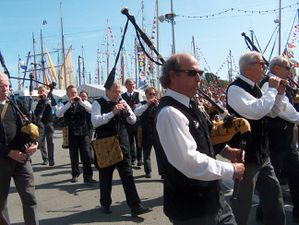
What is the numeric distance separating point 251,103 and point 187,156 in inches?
57.3

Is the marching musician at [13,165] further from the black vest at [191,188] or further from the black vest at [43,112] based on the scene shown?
the black vest at [43,112]

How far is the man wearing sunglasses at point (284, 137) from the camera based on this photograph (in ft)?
14.7

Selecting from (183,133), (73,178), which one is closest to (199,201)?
(183,133)

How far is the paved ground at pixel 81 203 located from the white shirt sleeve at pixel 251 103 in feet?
6.54

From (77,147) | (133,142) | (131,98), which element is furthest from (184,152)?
(133,142)

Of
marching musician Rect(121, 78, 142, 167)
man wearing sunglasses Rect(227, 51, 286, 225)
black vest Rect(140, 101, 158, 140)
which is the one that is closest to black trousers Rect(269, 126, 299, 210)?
man wearing sunglasses Rect(227, 51, 286, 225)

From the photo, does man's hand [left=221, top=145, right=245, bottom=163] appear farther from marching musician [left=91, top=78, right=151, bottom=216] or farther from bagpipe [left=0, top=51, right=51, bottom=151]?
marching musician [left=91, top=78, right=151, bottom=216]

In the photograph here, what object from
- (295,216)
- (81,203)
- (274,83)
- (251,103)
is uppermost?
(274,83)

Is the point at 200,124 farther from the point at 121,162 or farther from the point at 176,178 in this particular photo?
the point at 121,162

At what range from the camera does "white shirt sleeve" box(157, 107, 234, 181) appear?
8.42ft

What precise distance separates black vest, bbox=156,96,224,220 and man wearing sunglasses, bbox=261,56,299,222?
1.81 meters

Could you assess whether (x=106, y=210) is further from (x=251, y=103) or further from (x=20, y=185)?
(x=251, y=103)

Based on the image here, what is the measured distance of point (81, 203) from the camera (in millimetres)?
6684

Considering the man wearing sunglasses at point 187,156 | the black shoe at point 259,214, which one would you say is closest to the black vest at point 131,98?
the black shoe at point 259,214
